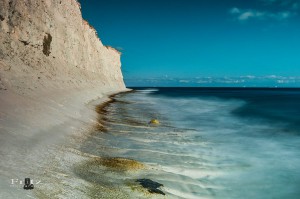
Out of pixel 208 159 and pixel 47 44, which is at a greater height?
pixel 47 44

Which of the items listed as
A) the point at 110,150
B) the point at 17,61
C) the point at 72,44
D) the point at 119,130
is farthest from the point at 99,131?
the point at 72,44

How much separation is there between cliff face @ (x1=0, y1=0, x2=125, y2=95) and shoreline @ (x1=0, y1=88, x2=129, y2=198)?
3.36m

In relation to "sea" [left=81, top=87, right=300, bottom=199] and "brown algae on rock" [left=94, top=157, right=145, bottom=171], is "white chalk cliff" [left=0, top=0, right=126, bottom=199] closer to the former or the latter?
"brown algae on rock" [left=94, top=157, right=145, bottom=171]

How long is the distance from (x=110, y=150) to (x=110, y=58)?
7294 cm

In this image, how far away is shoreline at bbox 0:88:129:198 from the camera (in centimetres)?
779

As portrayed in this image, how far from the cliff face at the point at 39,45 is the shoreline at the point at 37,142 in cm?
336

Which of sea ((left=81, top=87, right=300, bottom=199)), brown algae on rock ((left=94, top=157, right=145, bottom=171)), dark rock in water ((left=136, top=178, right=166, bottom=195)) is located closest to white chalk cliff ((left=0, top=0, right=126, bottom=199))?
brown algae on rock ((left=94, top=157, right=145, bottom=171))

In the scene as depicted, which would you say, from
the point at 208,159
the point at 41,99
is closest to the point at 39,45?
the point at 41,99

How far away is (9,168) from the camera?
330 inches

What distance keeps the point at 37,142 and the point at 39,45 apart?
77.6 feet

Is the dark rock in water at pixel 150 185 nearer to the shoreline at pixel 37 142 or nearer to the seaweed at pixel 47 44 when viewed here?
the shoreline at pixel 37 142

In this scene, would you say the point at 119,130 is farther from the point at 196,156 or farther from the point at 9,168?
the point at 9,168

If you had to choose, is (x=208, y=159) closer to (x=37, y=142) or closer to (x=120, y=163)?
(x=120, y=163)

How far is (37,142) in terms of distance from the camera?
11781 millimetres
